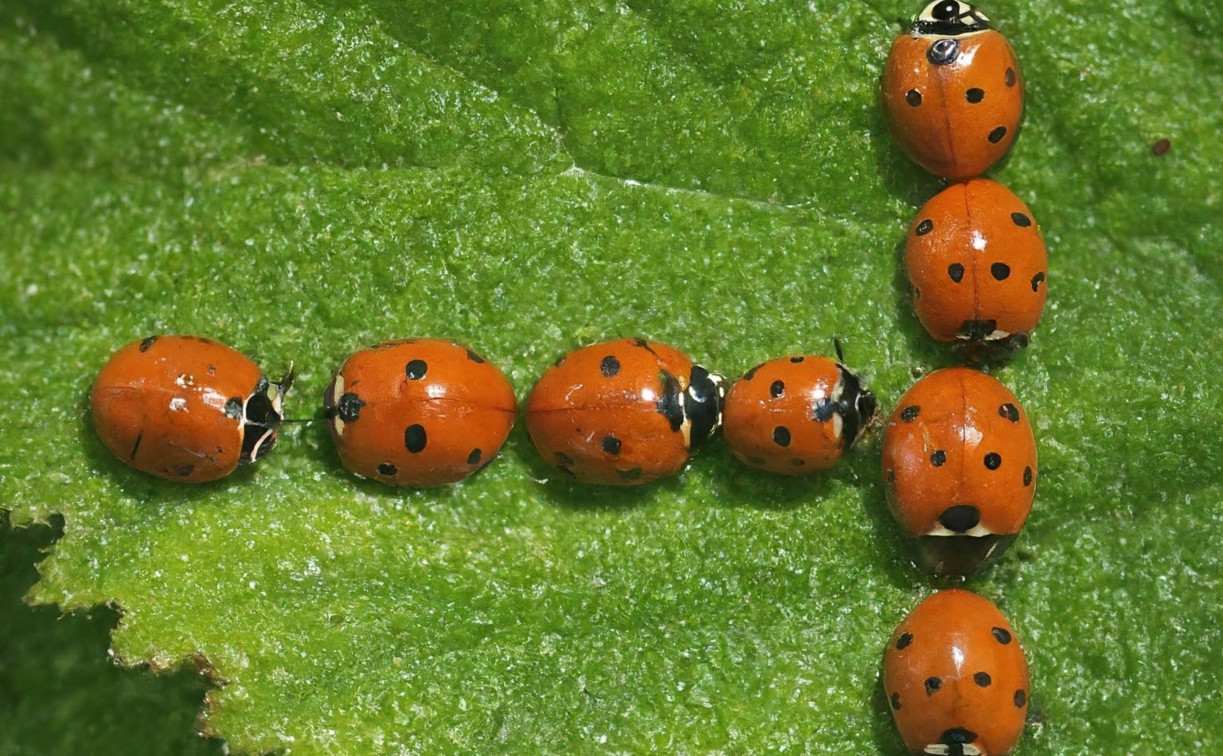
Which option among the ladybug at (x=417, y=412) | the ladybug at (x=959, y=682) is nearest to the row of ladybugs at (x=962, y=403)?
the ladybug at (x=959, y=682)

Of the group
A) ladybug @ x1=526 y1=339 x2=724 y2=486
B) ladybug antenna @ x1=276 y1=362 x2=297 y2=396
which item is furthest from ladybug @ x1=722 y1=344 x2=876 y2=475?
ladybug antenna @ x1=276 y1=362 x2=297 y2=396

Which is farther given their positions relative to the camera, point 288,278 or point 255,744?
point 288,278

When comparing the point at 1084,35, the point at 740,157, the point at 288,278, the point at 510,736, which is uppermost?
the point at 1084,35

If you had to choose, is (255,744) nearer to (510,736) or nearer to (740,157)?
(510,736)

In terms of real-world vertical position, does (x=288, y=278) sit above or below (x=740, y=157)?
below

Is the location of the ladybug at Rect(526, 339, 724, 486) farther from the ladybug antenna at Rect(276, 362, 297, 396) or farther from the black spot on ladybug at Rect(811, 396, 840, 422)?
the ladybug antenna at Rect(276, 362, 297, 396)

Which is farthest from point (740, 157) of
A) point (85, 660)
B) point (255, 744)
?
point (85, 660)

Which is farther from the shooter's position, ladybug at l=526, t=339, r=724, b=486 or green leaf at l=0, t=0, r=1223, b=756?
green leaf at l=0, t=0, r=1223, b=756

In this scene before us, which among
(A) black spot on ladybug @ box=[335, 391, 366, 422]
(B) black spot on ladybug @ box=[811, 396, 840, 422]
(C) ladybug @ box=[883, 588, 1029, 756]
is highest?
(B) black spot on ladybug @ box=[811, 396, 840, 422]
